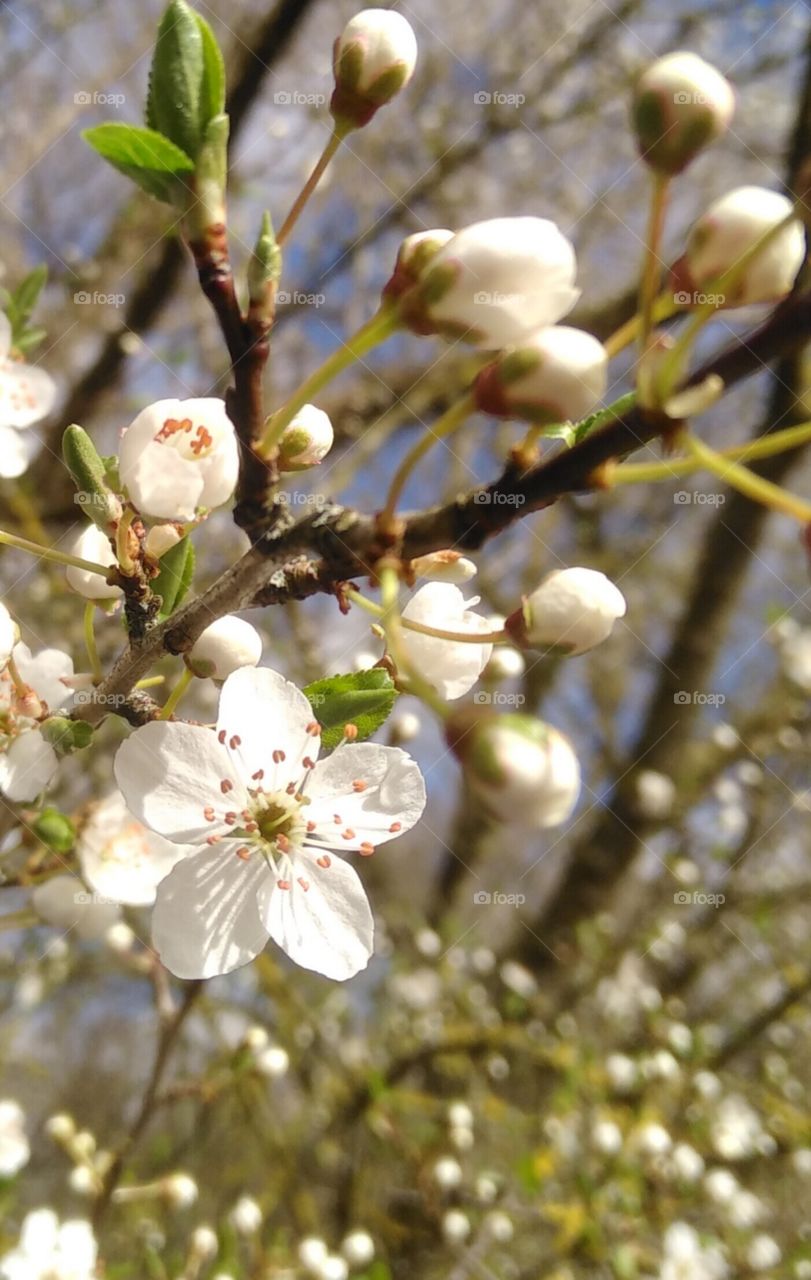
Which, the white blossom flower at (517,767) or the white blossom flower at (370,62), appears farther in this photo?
the white blossom flower at (370,62)

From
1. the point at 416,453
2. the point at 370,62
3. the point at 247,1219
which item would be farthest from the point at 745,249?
the point at 247,1219

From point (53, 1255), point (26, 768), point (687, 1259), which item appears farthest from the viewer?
point (687, 1259)

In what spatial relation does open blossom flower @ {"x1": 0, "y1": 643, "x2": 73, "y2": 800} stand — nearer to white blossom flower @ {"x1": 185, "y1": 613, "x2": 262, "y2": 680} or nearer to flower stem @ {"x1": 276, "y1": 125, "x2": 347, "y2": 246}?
white blossom flower @ {"x1": 185, "y1": 613, "x2": 262, "y2": 680}

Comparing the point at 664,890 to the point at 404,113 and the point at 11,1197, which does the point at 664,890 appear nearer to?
the point at 11,1197

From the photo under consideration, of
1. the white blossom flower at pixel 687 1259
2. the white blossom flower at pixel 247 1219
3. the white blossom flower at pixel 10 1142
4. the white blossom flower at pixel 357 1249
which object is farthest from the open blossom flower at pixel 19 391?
the white blossom flower at pixel 687 1259

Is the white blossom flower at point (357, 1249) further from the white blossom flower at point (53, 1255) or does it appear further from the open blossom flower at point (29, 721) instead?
the open blossom flower at point (29, 721)

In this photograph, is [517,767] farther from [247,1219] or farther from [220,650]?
[247,1219]

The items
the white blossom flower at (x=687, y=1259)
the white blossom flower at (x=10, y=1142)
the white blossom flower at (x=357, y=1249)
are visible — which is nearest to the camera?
the white blossom flower at (x=10, y=1142)
